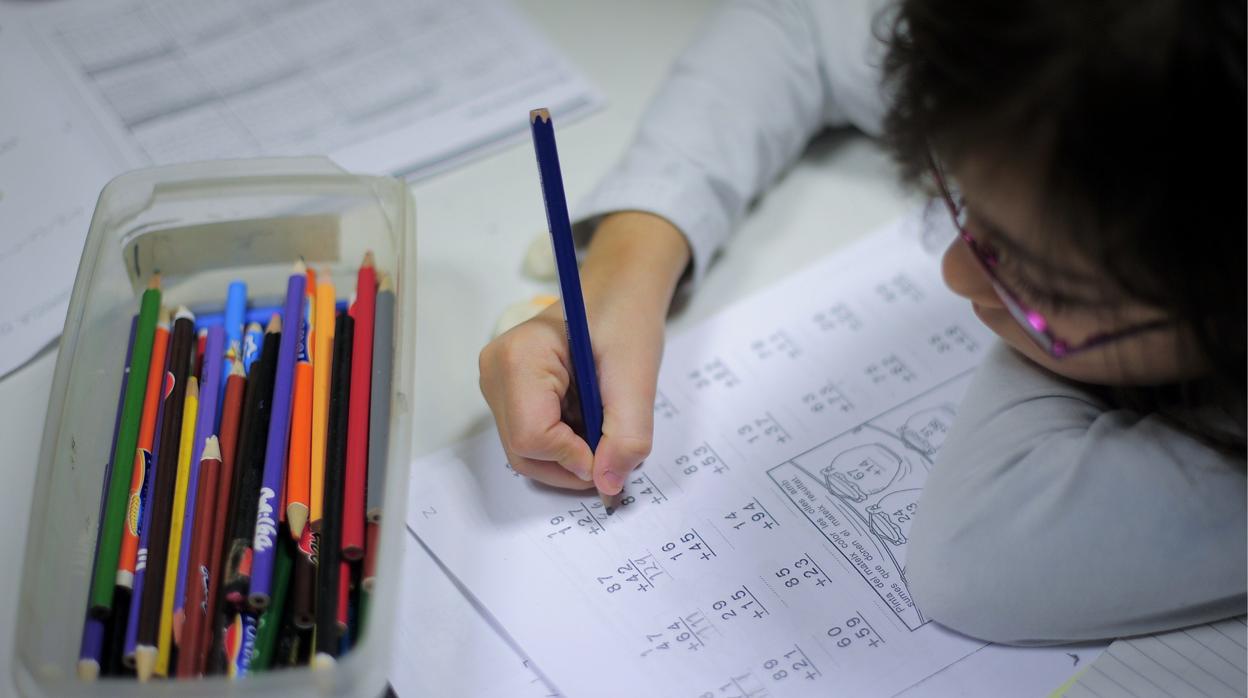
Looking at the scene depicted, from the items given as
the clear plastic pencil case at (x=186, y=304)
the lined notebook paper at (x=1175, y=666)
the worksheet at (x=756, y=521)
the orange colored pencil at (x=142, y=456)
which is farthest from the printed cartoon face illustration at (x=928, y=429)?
the orange colored pencil at (x=142, y=456)

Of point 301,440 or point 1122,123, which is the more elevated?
point 1122,123

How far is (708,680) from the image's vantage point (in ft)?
1.41

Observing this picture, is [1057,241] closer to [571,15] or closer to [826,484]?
[826,484]

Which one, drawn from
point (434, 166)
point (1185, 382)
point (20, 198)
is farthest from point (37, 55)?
point (1185, 382)

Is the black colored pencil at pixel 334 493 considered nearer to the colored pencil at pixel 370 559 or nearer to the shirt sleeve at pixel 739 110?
the colored pencil at pixel 370 559

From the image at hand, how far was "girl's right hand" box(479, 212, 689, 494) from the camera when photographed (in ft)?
1.57

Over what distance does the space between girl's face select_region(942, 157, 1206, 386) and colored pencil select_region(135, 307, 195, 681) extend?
0.33 meters

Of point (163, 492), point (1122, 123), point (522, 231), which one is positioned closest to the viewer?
point (1122, 123)

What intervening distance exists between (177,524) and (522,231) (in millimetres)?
271

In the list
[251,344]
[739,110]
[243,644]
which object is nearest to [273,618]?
[243,644]

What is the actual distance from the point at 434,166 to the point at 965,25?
38 centimetres

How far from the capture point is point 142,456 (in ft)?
1.50

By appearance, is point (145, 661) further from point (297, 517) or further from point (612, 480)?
point (612, 480)

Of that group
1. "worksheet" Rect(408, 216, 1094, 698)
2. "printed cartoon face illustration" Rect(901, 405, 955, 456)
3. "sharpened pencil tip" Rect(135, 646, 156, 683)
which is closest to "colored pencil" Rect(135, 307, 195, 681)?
"sharpened pencil tip" Rect(135, 646, 156, 683)
